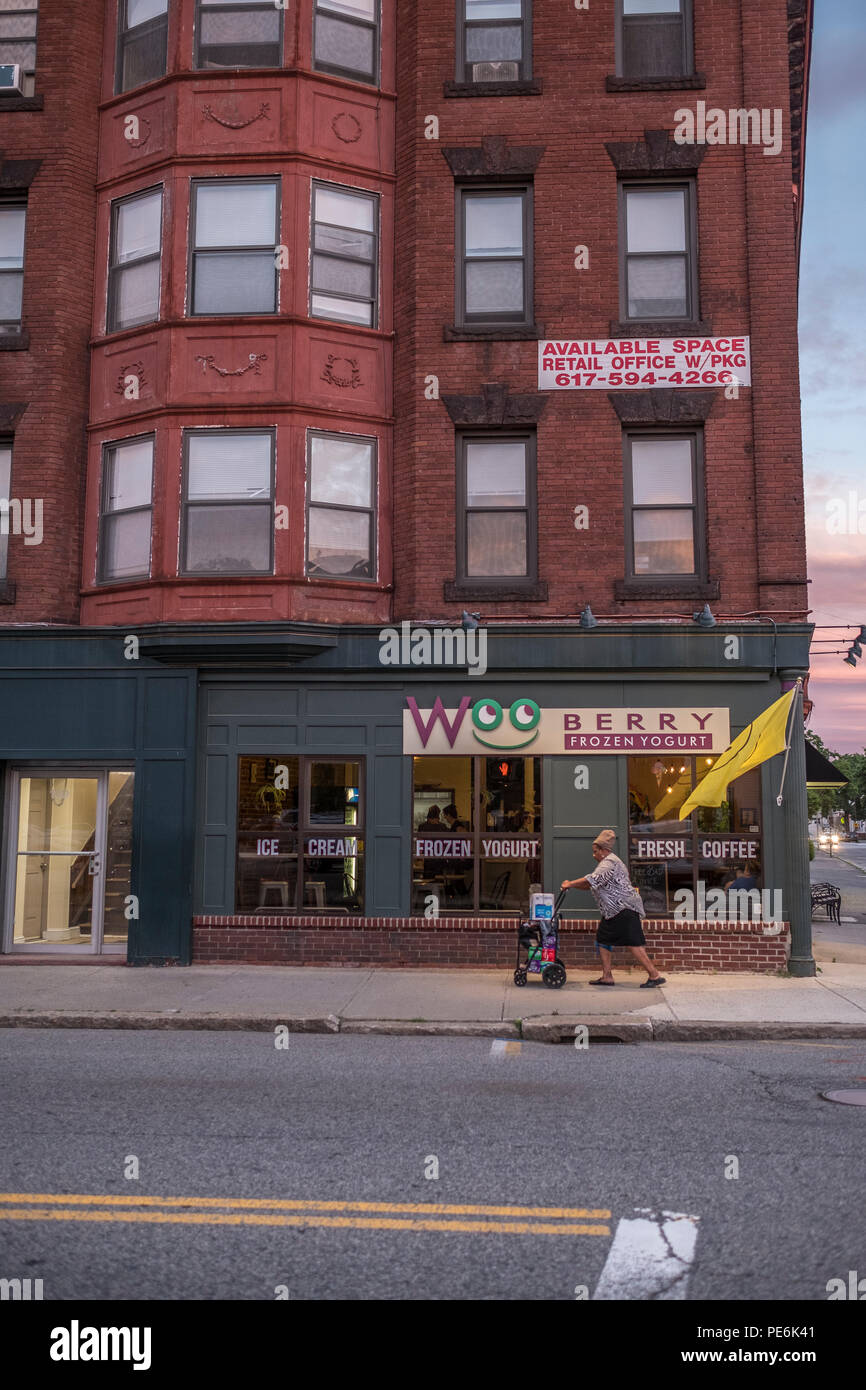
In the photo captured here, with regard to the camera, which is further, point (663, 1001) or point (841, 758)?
point (841, 758)

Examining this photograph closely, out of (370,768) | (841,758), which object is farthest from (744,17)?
(841,758)

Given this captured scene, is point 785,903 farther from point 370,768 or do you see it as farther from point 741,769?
point 370,768

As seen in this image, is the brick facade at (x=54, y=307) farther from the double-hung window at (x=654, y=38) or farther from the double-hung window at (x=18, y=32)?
the double-hung window at (x=654, y=38)

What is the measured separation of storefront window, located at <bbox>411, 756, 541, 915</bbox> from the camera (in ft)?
45.4

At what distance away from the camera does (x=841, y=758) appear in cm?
14575

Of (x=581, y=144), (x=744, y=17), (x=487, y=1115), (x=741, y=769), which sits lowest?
(x=487, y=1115)

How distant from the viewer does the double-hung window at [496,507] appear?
14414 millimetres

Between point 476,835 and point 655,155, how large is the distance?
917 cm

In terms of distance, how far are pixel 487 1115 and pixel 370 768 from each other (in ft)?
23.5

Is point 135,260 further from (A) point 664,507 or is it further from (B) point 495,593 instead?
(A) point 664,507

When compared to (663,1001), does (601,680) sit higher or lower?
higher

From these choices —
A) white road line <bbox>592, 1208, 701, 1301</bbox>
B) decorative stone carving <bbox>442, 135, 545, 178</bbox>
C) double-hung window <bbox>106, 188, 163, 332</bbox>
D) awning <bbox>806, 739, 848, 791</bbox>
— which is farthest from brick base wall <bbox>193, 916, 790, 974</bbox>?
decorative stone carving <bbox>442, 135, 545, 178</bbox>

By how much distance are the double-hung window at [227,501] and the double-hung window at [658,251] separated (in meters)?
5.21

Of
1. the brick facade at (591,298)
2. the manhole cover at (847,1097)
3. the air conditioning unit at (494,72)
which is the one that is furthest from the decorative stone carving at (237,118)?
the manhole cover at (847,1097)
